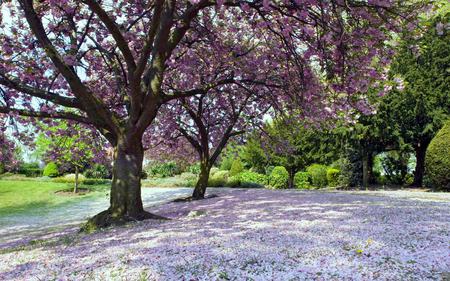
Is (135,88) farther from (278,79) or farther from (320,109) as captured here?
(320,109)

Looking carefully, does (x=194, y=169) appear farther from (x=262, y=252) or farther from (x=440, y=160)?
(x=262, y=252)

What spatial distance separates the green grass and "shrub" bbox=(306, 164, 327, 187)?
13.9 m

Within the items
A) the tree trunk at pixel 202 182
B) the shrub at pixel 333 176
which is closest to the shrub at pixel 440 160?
the shrub at pixel 333 176

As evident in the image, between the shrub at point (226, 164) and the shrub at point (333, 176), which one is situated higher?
the shrub at point (226, 164)

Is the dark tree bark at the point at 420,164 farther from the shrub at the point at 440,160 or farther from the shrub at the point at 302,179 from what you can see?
the shrub at the point at 302,179

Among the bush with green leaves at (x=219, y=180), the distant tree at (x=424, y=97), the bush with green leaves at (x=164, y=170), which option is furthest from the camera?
the bush with green leaves at (x=164, y=170)

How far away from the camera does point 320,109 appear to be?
34.9 ft

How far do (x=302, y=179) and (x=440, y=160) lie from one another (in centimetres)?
956

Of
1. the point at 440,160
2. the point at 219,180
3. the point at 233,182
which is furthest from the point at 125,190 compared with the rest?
the point at 219,180

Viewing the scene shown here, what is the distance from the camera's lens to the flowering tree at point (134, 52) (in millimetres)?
6652

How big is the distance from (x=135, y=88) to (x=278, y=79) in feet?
13.6

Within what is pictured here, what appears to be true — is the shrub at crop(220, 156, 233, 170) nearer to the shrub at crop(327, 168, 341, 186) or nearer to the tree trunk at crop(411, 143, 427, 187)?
the shrub at crop(327, 168, 341, 186)

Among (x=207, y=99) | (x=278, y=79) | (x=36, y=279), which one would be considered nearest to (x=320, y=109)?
(x=278, y=79)

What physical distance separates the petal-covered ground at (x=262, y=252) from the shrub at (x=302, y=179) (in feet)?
59.5
